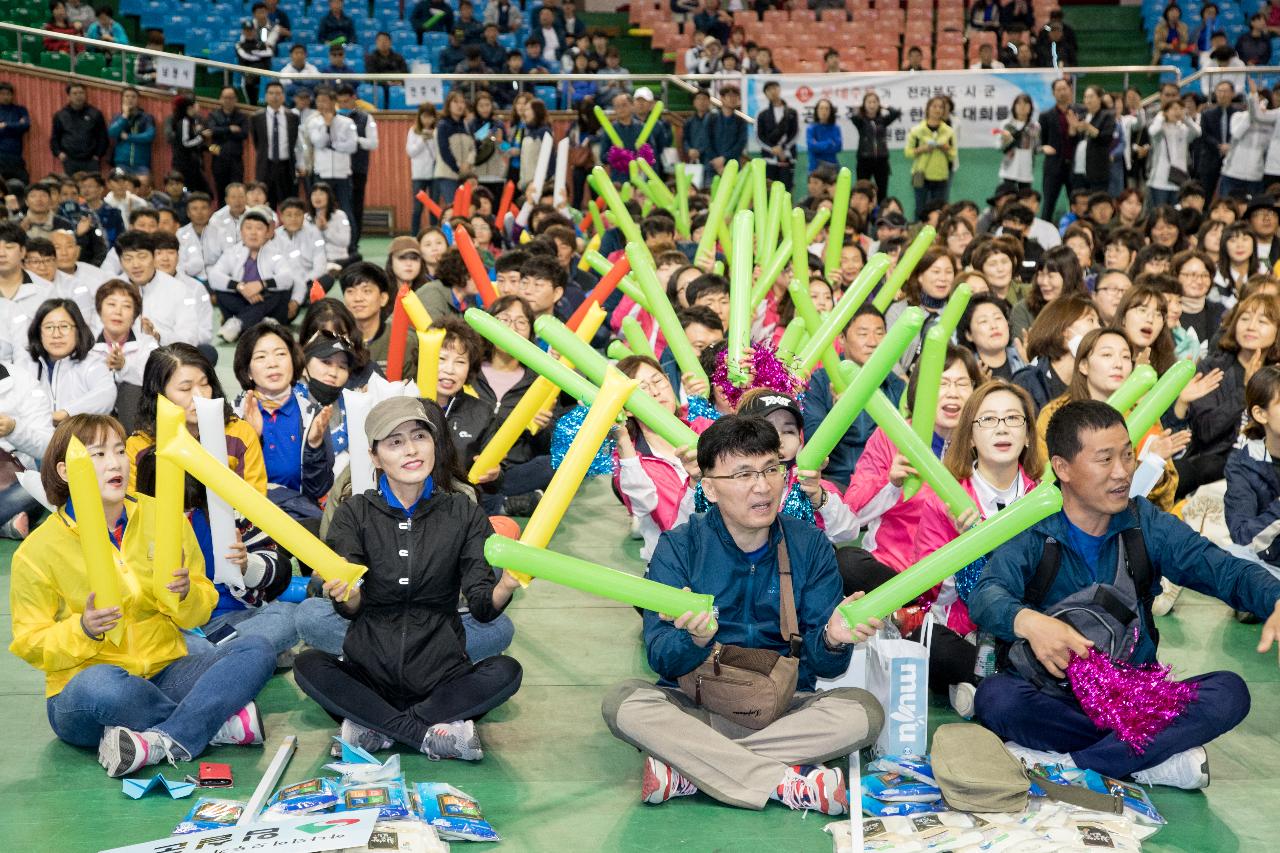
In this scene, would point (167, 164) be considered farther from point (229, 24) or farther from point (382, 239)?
point (229, 24)

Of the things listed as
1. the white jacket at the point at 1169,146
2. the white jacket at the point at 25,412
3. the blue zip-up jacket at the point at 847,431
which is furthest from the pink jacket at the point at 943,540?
the white jacket at the point at 1169,146

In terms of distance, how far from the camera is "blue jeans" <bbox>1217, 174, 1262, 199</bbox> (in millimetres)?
12664

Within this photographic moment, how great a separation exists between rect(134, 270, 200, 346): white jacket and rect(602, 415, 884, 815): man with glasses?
5094mm

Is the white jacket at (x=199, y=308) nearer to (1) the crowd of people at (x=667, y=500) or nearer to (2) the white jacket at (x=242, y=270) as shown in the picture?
(1) the crowd of people at (x=667, y=500)

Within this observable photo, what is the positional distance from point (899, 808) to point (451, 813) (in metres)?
1.06

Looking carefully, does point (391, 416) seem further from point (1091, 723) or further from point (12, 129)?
point (12, 129)

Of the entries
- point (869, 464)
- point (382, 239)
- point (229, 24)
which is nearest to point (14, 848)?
point (869, 464)

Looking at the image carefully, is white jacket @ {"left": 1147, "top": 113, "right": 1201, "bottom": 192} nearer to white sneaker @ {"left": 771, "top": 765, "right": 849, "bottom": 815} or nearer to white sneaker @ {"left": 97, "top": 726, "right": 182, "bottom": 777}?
white sneaker @ {"left": 771, "top": 765, "right": 849, "bottom": 815}

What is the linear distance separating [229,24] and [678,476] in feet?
49.2

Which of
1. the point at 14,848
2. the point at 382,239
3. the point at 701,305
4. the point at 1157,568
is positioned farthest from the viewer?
the point at 382,239

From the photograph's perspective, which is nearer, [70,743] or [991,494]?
[70,743]

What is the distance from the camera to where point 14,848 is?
11.0 feet

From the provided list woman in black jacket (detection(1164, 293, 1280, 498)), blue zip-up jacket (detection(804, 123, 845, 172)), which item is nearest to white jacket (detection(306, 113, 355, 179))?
blue zip-up jacket (detection(804, 123, 845, 172))

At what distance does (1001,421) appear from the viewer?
4262mm
